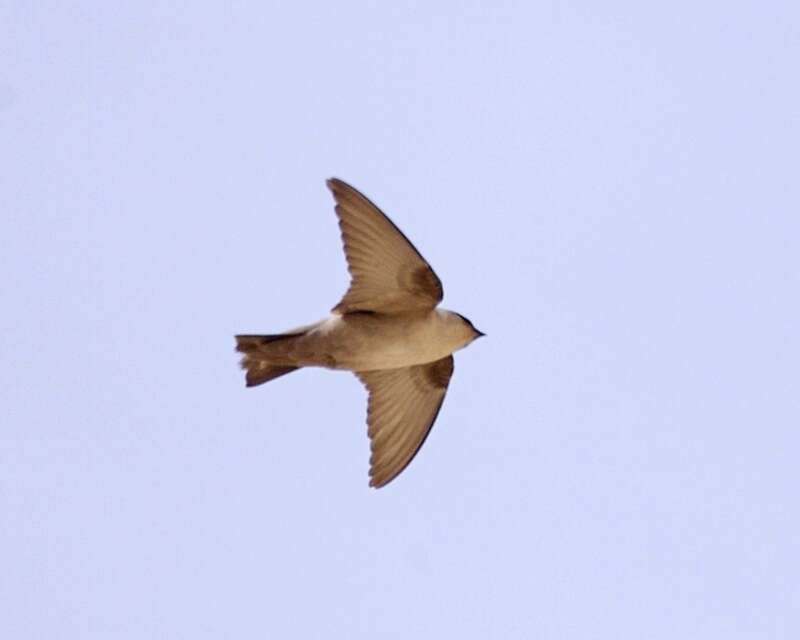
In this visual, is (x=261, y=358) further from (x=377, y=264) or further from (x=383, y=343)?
(x=377, y=264)

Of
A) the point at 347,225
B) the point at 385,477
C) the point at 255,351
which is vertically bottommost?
the point at 385,477

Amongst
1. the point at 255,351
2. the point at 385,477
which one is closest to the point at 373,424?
the point at 385,477

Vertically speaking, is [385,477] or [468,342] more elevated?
[468,342]

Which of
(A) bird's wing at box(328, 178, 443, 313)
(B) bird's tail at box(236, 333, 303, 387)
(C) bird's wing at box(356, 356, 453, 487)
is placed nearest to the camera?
(A) bird's wing at box(328, 178, 443, 313)

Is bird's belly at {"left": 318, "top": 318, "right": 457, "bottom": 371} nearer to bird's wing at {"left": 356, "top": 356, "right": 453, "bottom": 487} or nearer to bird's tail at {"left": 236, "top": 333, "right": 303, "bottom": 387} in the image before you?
bird's tail at {"left": 236, "top": 333, "right": 303, "bottom": 387}

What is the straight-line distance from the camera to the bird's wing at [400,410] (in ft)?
33.6

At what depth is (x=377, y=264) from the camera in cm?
966

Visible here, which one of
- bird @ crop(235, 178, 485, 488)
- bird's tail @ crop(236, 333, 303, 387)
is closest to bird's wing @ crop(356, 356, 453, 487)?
bird @ crop(235, 178, 485, 488)

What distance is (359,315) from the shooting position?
9812 mm

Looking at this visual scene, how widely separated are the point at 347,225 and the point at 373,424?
135 cm

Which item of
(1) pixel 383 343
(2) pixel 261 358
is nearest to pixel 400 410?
(1) pixel 383 343

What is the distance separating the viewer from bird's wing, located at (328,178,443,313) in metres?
9.45

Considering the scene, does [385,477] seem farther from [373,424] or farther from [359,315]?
[359,315]

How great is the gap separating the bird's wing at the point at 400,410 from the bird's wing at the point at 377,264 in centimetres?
68
